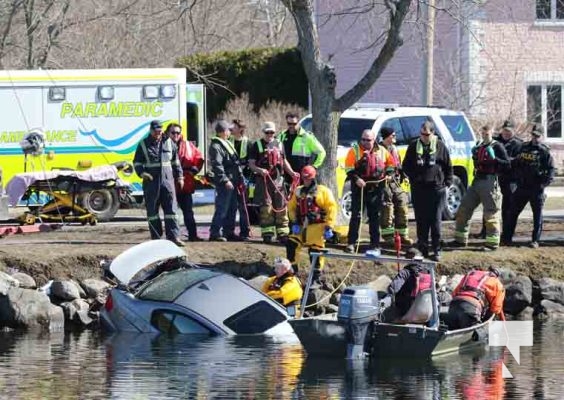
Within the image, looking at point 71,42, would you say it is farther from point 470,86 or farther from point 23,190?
point 23,190

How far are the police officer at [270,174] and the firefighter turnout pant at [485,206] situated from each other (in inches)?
99.1

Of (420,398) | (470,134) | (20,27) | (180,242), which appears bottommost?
(420,398)

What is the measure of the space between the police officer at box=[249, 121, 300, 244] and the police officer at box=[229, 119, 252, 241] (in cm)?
28

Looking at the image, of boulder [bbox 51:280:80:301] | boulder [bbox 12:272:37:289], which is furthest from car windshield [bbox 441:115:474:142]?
boulder [bbox 12:272:37:289]

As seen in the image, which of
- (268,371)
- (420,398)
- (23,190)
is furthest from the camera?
(23,190)

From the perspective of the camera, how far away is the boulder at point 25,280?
70.6 ft

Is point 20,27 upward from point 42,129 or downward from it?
upward

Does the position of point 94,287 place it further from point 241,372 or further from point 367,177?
point 241,372

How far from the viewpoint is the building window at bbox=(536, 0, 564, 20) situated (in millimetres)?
39844

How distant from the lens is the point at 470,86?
3906cm

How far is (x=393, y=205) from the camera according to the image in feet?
73.5

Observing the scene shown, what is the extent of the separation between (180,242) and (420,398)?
23.0ft

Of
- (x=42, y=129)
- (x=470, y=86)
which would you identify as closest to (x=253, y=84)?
(x=470, y=86)

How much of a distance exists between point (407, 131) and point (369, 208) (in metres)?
4.77
